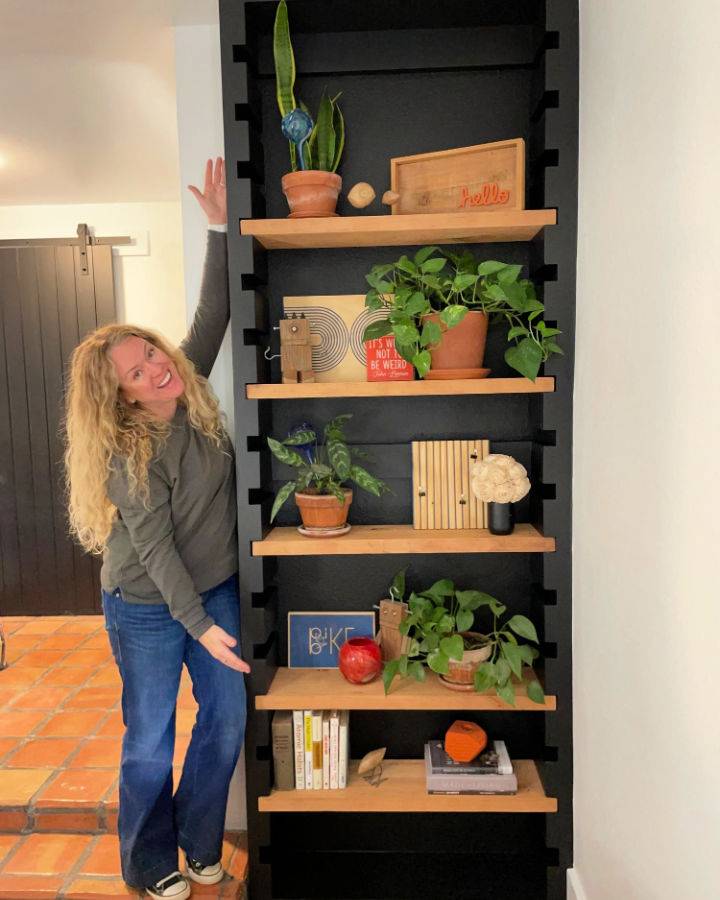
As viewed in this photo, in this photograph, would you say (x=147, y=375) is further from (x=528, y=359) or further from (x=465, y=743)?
(x=465, y=743)

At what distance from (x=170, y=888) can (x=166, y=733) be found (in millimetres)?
443

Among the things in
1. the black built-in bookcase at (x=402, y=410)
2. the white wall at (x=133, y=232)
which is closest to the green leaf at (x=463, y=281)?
the black built-in bookcase at (x=402, y=410)

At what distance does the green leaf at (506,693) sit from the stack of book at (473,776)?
0.26 metres

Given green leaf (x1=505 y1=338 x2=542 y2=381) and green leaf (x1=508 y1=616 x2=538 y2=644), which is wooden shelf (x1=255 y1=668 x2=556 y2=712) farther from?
green leaf (x1=505 y1=338 x2=542 y2=381)

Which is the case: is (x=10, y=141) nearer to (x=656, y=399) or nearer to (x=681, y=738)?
(x=656, y=399)

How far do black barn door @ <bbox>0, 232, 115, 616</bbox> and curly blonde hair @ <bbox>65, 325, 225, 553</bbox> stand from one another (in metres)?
2.62

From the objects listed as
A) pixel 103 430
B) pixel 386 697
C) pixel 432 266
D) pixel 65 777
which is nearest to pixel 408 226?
pixel 432 266

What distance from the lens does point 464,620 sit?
6.29ft

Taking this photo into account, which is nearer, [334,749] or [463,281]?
[463,281]

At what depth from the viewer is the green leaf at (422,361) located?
178cm

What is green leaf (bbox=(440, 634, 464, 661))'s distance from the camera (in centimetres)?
185

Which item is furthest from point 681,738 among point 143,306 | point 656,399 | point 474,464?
point 143,306

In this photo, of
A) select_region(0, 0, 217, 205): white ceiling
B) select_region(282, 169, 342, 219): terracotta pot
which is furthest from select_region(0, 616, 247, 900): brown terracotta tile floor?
select_region(0, 0, 217, 205): white ceiling

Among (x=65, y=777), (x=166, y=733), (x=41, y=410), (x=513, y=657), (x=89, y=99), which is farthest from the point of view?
(x=41, y=410)
